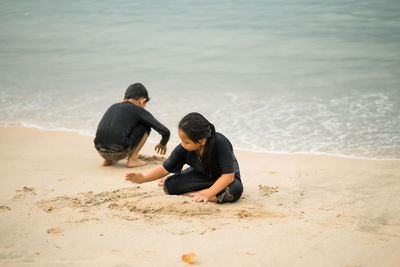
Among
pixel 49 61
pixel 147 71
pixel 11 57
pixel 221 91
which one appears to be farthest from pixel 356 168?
pixel 11 57

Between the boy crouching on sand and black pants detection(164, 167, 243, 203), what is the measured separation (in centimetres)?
116

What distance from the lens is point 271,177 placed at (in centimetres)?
456

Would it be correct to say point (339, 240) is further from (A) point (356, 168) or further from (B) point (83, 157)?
(B) point (83, 157)

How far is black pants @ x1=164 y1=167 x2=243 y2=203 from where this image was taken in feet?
11.9

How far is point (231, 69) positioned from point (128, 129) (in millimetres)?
5526

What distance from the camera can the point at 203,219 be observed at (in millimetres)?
3186

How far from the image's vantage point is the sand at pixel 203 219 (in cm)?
260

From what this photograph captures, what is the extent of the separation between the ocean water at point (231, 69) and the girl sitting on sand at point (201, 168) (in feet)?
7.54

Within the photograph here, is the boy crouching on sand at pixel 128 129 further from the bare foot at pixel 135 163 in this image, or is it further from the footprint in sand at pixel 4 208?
the footprint in sand at pixel 4 208

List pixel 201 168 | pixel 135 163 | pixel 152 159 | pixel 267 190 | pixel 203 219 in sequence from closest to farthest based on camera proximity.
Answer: pixel 203 219 < pixel 201 168 < pixel 267 190 < pixel 135 163 < pixel 152 159

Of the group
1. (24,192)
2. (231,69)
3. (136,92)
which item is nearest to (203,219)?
(24,192)

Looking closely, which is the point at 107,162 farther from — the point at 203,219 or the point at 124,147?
the point at 203,219

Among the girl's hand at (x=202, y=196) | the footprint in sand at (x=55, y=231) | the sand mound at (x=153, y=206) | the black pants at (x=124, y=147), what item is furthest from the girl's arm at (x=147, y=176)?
the black pants at (x=124, y=147)

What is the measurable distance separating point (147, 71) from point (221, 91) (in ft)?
7.37
